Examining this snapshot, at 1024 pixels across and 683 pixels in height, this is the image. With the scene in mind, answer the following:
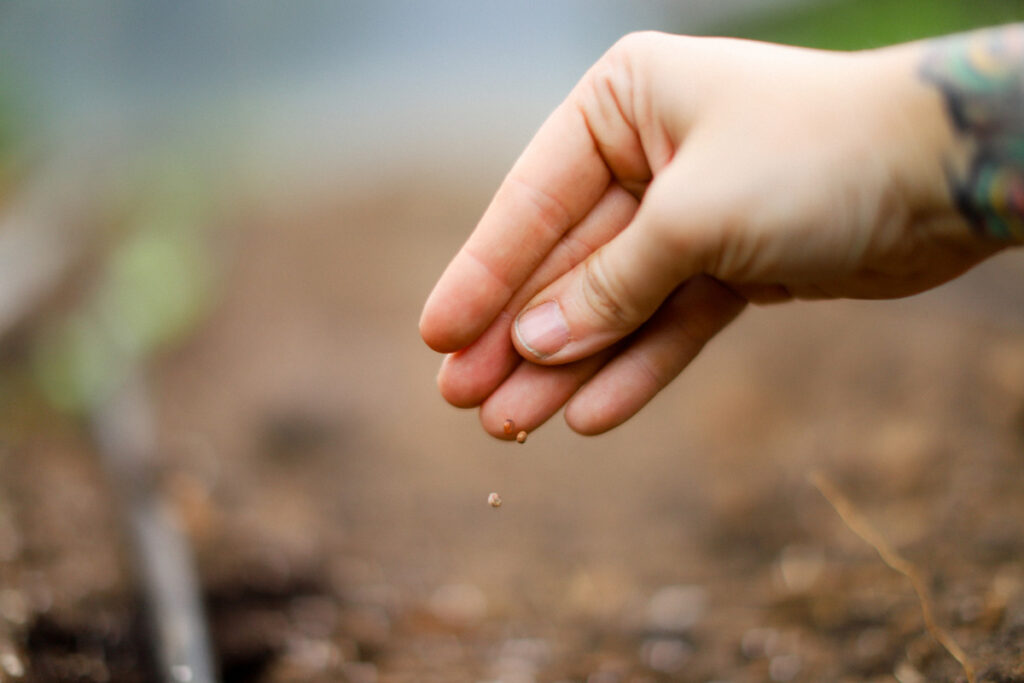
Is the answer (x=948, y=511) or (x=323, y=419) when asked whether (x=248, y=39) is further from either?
(x=948, y=511)

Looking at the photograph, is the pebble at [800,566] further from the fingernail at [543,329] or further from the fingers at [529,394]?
the fingernail at [543,329]

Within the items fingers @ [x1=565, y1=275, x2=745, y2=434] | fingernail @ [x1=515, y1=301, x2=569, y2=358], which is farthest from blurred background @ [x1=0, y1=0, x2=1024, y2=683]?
fingernail @ [x1=515, y1=301, x2=569, y2=358]

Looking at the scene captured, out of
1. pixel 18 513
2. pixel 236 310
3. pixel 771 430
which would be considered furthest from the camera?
pixel 236 310

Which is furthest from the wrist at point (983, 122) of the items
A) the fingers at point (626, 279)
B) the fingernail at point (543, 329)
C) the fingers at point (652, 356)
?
the fingernail at point (543, 329)

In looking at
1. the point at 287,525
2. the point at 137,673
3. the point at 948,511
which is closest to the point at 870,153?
the point at 948,511

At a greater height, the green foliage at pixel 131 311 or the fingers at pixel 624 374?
the green foliage at pixel 131 311

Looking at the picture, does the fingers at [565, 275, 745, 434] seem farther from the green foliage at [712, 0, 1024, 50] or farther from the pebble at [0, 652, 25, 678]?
the green foliage at [712, 0, 1024, 50]
